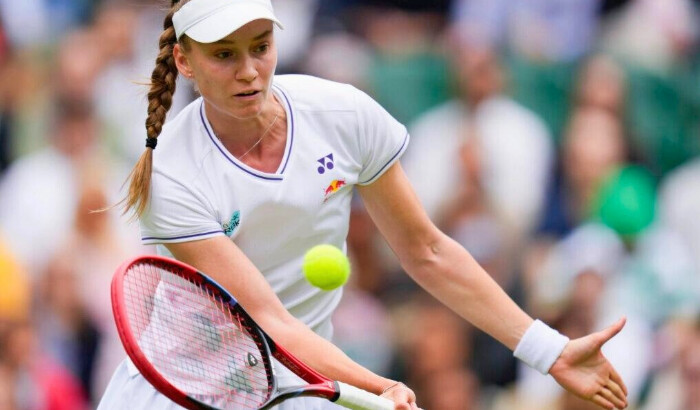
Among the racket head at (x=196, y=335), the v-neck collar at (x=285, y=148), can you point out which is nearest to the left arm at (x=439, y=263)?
the v-neck collar at (x=285, y=148)

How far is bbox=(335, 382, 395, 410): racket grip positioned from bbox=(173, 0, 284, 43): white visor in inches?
40.9

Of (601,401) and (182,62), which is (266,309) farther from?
(601,401)

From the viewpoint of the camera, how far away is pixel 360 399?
146 inches

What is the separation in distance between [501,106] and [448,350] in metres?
1.53

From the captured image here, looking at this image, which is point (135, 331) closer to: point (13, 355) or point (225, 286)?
point (225, 286)

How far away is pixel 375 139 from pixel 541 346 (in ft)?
2.82

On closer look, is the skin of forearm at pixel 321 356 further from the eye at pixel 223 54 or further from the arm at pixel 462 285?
the eye at pixel 223 54

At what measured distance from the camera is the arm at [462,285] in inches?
171

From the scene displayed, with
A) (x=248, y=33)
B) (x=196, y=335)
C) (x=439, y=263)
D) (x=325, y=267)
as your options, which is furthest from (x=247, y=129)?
(x=439, y=263)

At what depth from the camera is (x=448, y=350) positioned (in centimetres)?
684

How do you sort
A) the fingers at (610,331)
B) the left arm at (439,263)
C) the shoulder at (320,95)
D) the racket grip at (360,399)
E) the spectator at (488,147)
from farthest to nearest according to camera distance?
the spectator at (488,147), the left arm at (439,263), the fingers at (610,331), the shoulder at (320,95), the racket grip at (360,399)

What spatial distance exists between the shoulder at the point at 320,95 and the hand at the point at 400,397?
2.96 feet

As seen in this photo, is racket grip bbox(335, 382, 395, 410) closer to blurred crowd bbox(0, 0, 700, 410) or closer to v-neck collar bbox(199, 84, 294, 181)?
v-neck collar bbox(199, 84, 294, 181)

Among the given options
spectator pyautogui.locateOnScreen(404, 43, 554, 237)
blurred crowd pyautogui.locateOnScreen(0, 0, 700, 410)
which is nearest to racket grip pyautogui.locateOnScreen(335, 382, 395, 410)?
blurred crowd pyautogui.locateOnScreen(0, 0, 700, 410)
